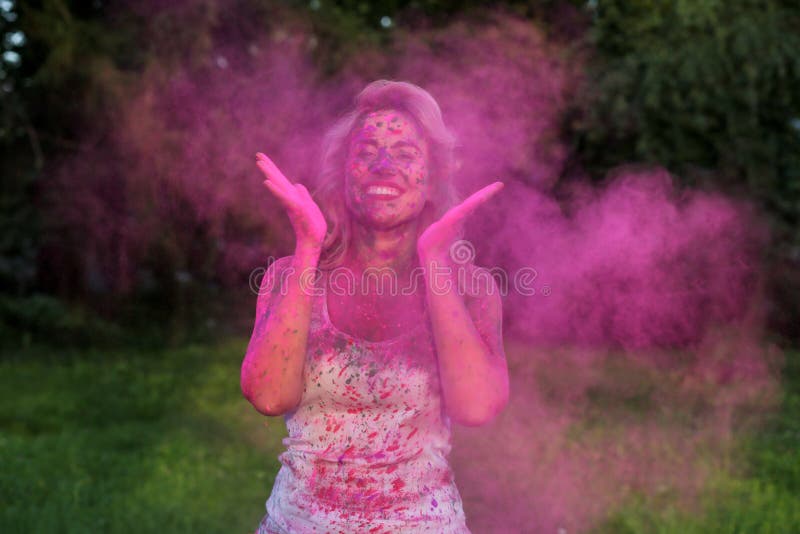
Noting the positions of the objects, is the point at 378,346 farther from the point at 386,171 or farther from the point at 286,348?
the point at 386,171

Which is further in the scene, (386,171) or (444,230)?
(386,171)

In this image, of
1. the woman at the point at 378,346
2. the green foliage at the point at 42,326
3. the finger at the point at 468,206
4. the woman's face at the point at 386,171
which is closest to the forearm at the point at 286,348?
the woman at the point at 378,346

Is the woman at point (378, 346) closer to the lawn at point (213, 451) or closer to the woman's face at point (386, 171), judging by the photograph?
the woman's face at point (386, 171)

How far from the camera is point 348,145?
216cm

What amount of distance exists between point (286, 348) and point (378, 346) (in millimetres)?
226

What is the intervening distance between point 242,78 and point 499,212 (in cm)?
457

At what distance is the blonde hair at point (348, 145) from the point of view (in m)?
2.14

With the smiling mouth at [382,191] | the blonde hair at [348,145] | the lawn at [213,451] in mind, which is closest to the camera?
the smiling mouth at [382,191]

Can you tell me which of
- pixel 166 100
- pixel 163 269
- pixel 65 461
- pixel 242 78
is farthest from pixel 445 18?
pixel 65 461

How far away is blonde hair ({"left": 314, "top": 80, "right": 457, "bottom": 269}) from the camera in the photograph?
2.14 meters

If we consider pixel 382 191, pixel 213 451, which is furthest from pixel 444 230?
pixel 213 451

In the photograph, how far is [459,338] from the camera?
1911 mm

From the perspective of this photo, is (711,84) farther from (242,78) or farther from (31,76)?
(31,76)

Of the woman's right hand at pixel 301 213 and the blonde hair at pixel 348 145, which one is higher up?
the blonde hair at pixel 348 145
